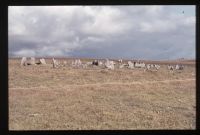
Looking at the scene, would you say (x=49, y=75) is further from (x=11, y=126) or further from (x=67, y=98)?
(x=11, y=126)

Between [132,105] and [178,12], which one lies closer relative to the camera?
A: [178,12]

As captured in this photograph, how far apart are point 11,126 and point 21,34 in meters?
0.64

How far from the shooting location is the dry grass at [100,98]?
115 inches

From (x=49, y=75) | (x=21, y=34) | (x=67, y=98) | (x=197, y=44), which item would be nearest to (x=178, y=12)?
(x=197, y=44)

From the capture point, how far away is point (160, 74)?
4.02 m

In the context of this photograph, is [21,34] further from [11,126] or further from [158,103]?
[158,103]

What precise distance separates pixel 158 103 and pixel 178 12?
1031mm

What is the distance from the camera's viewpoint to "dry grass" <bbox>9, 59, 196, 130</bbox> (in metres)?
2.93

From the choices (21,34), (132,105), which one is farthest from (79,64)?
(21,34)

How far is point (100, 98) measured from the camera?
3.59m
